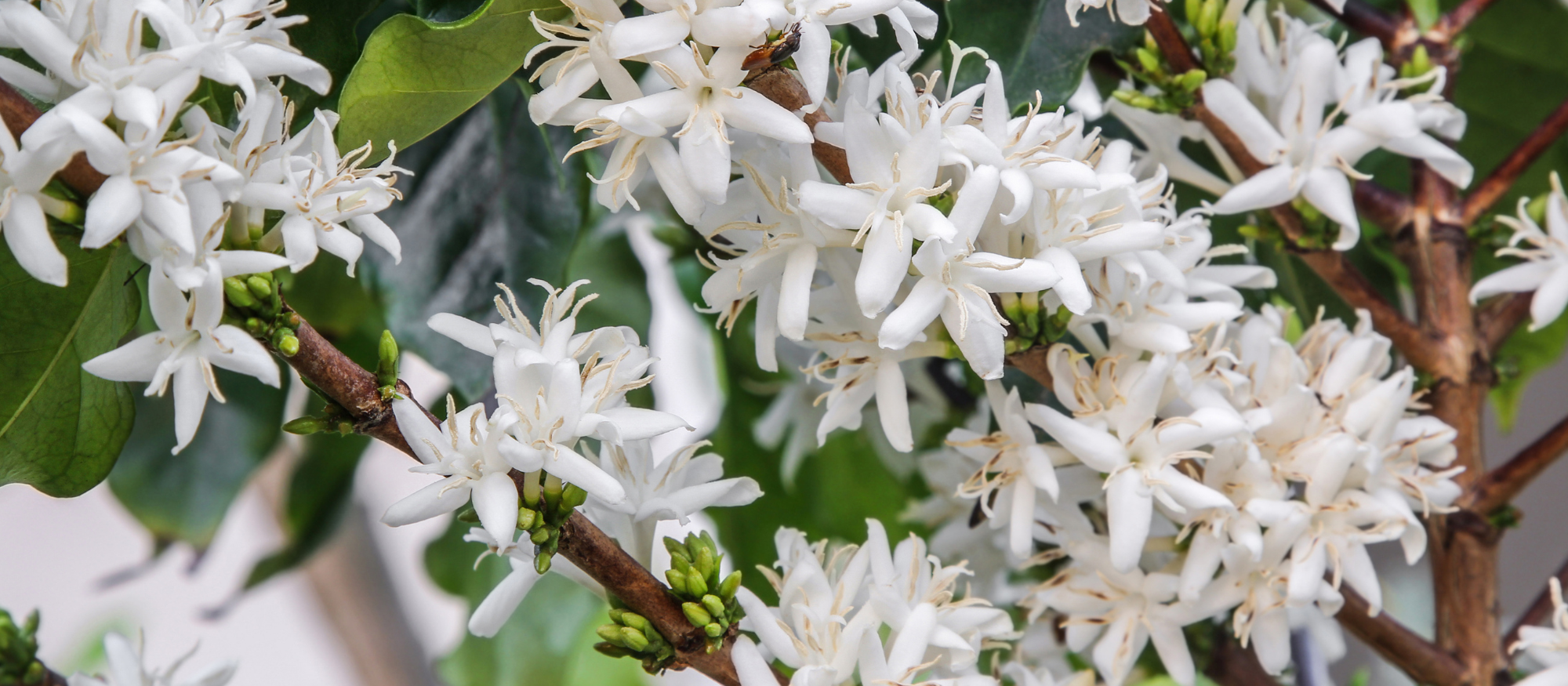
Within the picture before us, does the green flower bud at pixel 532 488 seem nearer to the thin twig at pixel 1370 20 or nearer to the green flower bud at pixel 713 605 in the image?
the green flower bud at pixel 713 605

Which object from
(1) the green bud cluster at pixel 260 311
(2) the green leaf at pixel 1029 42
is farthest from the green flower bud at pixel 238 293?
(2) the green leaf at pixel 1029 42

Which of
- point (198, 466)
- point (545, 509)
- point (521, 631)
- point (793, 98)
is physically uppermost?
point (793, 98)

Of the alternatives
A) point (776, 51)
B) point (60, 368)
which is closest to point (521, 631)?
point (60, 368)

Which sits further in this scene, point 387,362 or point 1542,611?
point 1542,611

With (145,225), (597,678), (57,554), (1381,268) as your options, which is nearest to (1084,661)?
(1381,268)

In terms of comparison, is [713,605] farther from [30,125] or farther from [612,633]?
A: [30,125]
